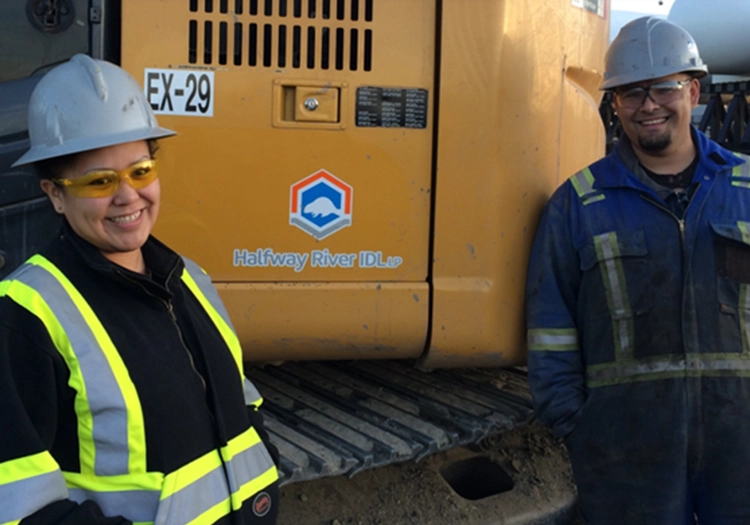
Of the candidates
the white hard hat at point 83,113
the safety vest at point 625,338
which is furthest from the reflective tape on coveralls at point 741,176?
the white hard hat at point 83,113

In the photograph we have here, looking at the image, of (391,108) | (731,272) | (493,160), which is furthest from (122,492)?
(731,272)

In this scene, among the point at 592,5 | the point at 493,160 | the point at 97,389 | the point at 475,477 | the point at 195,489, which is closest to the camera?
the point at 97,389

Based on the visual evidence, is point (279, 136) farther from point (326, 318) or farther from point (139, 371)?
point (139, 371)

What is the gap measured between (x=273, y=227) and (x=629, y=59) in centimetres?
125

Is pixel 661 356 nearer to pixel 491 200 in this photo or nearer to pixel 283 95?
pixel 491 200

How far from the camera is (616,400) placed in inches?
96.1

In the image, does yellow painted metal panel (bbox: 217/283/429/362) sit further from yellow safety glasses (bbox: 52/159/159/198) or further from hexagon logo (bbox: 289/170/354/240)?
yellow safety glasses (bbox: 52/159/159/198)

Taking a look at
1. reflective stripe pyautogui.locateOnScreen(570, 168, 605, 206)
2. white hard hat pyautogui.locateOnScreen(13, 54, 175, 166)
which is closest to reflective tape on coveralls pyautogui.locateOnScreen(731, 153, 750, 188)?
reflective stripe pyautogui.locateOnScreen(570, 168, 605, 206)

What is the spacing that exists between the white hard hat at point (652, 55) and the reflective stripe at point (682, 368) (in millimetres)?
883

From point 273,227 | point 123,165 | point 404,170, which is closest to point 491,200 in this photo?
point 404,170

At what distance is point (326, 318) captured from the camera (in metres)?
2.48

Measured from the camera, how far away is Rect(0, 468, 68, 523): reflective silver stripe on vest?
1.29 m

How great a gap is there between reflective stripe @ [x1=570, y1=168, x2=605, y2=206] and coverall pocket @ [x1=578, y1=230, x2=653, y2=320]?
127mm

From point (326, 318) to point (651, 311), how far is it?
1.00 meters
